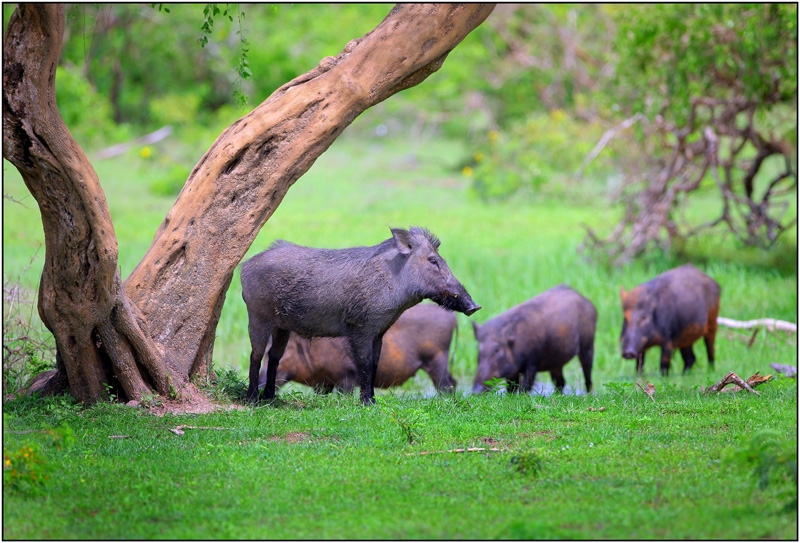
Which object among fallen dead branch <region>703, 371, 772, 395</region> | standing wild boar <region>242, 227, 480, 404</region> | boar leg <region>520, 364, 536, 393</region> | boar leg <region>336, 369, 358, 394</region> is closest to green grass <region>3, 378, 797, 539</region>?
fallen dead branch <region>703, 371, 772, 395</region>

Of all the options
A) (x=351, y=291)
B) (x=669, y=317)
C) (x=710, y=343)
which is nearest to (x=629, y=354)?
(x=669, y=317)

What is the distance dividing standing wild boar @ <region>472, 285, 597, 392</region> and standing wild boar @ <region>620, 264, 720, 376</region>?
3.11ft

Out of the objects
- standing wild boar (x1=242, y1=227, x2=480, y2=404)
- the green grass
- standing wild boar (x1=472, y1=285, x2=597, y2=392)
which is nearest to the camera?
the green grass

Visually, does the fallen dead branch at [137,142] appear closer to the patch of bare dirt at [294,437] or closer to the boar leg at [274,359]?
the boar leg at [274,359]

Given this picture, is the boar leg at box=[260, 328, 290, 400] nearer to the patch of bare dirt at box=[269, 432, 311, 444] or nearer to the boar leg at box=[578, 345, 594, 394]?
the patch of bare dirt at box=[269, 432, 311, 444]

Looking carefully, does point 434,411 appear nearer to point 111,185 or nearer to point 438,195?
point 438,195

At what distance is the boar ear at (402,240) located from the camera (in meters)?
7.60

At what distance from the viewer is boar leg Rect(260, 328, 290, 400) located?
7.92m

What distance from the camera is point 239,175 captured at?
7.52 metres

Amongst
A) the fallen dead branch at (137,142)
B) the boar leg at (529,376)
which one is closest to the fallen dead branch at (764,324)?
the boar leg at (529,376)

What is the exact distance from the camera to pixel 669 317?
11.2 metres

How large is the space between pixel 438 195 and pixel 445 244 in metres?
5.37

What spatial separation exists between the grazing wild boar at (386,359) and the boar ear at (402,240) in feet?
6.66

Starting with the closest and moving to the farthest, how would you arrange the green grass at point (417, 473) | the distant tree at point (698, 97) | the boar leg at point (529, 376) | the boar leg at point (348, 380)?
the green grass at point (417, 473) → the boar leg at point (348, 380) → the boar leg at point (529, 376) → the distant tree at point (698, 97)
